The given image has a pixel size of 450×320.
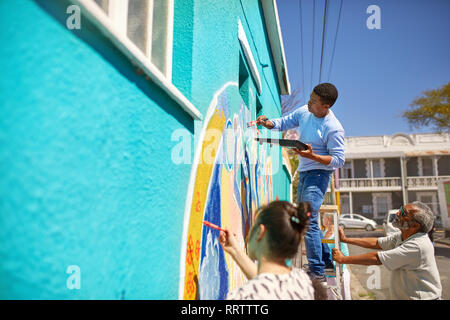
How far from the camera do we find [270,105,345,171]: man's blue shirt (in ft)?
10.8

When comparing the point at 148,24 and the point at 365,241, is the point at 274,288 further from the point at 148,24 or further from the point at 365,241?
the point at 365,241

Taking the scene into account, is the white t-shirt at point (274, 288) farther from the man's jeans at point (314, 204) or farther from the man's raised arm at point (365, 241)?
the man's raised arm at point (365, 241)

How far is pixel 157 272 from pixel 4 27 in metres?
1.17

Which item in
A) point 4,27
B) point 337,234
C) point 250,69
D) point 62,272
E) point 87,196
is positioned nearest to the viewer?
point 4,27

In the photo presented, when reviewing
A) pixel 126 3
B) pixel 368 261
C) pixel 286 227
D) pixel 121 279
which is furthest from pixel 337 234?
pixel 126 3

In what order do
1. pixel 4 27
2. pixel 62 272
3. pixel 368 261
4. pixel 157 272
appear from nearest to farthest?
pixel 4 27, pixel 62 272, pixel 157 272, pixel 368 261

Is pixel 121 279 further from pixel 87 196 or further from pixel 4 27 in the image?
pixel 4 27

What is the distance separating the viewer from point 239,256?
1985 millimetres

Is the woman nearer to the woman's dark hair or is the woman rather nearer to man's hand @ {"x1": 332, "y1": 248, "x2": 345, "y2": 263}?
the woman's dark hair

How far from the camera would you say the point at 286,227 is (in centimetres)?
156

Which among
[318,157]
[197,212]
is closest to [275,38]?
[318,157]

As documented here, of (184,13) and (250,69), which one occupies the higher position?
(250,69)

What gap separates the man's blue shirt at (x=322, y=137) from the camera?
3.29m

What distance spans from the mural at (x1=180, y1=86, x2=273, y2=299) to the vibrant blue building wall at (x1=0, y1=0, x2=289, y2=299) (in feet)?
1.07
